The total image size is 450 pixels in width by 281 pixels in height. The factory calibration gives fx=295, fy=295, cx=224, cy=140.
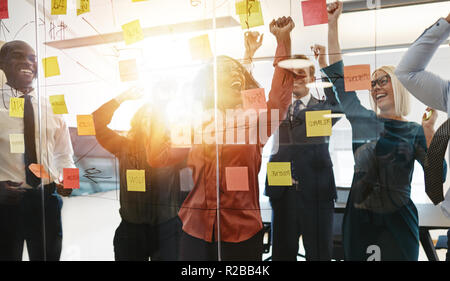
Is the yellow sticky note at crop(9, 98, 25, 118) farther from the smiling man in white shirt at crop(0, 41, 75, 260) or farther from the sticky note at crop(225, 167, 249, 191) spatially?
the sticky note at crop(225, 167, 249, 191)

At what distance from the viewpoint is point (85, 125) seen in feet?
5.74

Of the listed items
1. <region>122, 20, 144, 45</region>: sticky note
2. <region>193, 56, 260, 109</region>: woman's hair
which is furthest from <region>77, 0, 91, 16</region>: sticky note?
<region>193, 56, 260, 109</region>: woman's hair

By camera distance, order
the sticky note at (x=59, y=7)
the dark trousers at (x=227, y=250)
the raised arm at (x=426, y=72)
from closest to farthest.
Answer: the raised arm at (x=426, y=72)
the dark trousers at (x=227, y=250)
the sticky note at (x=59, y=7)

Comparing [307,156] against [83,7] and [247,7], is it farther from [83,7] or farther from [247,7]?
[83,7]

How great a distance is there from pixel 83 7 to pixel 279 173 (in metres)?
1.48

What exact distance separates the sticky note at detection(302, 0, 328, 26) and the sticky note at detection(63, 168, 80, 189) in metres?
1.53

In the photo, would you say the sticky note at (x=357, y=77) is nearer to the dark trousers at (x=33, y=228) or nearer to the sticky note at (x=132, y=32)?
the sticky note at (x=132, y=32)

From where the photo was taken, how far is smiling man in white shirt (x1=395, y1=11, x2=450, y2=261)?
4.29 feet

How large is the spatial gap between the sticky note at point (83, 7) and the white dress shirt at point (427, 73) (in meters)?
1.71

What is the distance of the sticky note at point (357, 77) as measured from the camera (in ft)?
4.52

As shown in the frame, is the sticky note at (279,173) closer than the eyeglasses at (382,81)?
No

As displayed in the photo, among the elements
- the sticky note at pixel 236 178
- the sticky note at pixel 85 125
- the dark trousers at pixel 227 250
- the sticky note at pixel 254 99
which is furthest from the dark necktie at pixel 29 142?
the sticky note at pixel 254 99

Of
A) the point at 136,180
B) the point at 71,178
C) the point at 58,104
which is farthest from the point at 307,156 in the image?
the point at 58,104
